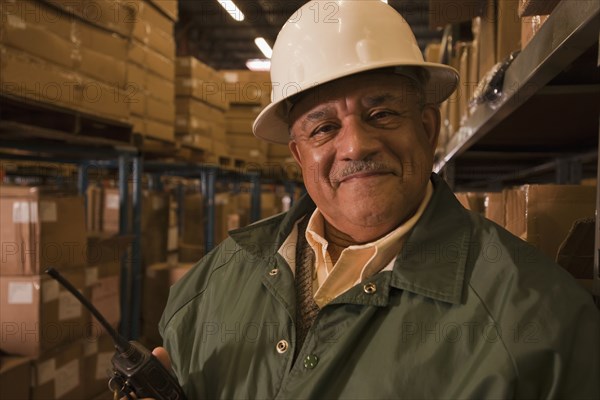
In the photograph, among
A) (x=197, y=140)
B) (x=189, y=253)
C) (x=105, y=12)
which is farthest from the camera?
(x=189, y=253)

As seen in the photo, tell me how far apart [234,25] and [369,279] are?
28.4 ft

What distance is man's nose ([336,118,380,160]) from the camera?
3.45ft

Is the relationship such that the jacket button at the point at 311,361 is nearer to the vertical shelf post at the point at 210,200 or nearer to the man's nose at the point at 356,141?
the man's nose at the point at 356,141

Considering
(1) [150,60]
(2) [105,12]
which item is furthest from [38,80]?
(1) [150,60]

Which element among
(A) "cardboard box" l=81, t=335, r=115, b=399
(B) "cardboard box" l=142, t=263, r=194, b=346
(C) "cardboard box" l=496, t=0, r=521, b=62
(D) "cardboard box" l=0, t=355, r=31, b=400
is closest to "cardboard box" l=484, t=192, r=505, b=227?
(C) "cardboard box" l=496, t=0, r=521, b=62

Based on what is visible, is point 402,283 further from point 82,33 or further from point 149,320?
point 149,320

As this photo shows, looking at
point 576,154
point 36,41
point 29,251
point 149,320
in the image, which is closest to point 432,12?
point 576,154

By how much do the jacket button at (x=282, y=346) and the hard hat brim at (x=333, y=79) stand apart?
1.94 ft

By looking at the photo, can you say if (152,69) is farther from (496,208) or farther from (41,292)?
(496,208)

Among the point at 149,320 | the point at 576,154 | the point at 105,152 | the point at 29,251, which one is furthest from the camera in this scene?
the point at 149,320

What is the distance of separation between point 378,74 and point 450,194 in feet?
1.12

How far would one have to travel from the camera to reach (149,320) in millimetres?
3941

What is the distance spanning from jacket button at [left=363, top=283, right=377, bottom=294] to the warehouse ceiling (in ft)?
20.7

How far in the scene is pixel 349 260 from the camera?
1078mm
